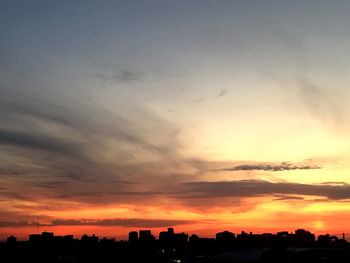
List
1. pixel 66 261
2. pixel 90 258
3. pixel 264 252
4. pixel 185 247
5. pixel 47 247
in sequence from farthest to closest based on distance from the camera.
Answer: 1. pixel 185 247
2. pixel 47 247
3. pixel 90 258
4. pixel 66 261
5. pixel 264 252

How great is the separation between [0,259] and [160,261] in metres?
48.4

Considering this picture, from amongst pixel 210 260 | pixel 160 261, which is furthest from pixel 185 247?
pixel 210 260

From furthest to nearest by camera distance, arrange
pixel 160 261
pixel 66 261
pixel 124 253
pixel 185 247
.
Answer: pixel 185 247 → pixel 124 253 → pixel 66 261 → pixel 160 261

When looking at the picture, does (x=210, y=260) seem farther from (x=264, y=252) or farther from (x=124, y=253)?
(x=124, y=253)

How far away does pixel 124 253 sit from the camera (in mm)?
144375

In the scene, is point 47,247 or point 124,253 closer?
point 124,253

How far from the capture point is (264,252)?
7950 cm

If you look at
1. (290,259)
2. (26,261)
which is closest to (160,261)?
(26,261)

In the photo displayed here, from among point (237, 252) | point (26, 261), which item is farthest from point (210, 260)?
point (26, 261)

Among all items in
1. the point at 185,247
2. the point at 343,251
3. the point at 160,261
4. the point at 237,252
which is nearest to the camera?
the point at 343,251

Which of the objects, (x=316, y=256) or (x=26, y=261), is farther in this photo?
(x=26, y=261)

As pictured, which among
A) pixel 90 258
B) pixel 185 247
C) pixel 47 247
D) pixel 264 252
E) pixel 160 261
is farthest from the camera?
pixel 185 247

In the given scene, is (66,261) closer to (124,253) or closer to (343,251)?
(124,253)

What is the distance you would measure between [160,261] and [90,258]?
2969 centimetres
